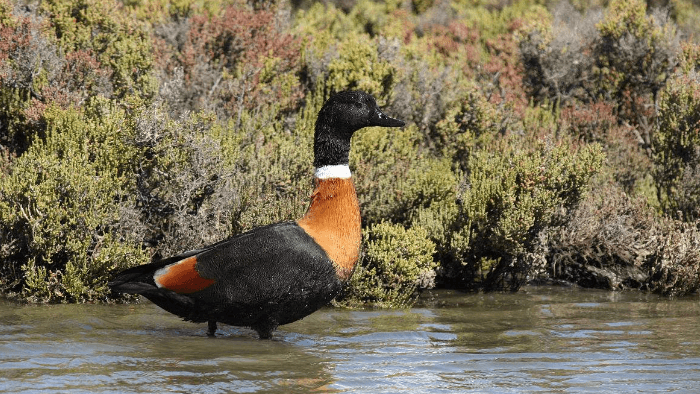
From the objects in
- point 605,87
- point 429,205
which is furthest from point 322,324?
point 605,87

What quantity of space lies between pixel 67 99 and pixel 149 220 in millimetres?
1660

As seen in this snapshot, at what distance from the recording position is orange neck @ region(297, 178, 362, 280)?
6938 millimetres

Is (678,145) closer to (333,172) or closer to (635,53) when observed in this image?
(635,53)

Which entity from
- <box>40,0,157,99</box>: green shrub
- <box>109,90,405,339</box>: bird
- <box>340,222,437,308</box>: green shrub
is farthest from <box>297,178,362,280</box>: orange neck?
<box>40,0,157,99</box>: green shrub

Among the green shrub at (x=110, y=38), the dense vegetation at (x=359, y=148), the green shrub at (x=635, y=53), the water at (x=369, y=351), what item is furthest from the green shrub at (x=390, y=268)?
the green shrub at (x=635, y=53)

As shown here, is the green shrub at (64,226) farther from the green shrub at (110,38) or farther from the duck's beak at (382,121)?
the duck's beak at (382,121)

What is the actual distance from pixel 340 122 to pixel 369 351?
1722mm

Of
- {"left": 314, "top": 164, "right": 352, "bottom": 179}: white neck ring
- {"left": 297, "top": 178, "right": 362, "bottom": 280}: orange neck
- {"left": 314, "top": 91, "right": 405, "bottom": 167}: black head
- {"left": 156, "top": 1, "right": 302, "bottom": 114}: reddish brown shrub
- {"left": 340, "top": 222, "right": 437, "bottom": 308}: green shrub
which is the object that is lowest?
{"left": 340, "top": 222, "right": 437, "bottom": 308}: green shrub

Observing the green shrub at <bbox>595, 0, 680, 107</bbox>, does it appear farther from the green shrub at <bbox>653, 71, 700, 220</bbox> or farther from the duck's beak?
the duck's beak

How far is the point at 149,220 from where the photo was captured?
920cm

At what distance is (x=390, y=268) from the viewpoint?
884 cm

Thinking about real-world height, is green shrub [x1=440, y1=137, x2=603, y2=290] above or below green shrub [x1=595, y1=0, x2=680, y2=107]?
below

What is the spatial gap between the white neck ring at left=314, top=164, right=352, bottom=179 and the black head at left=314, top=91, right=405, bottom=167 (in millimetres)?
73

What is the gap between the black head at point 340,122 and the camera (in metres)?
7.39
